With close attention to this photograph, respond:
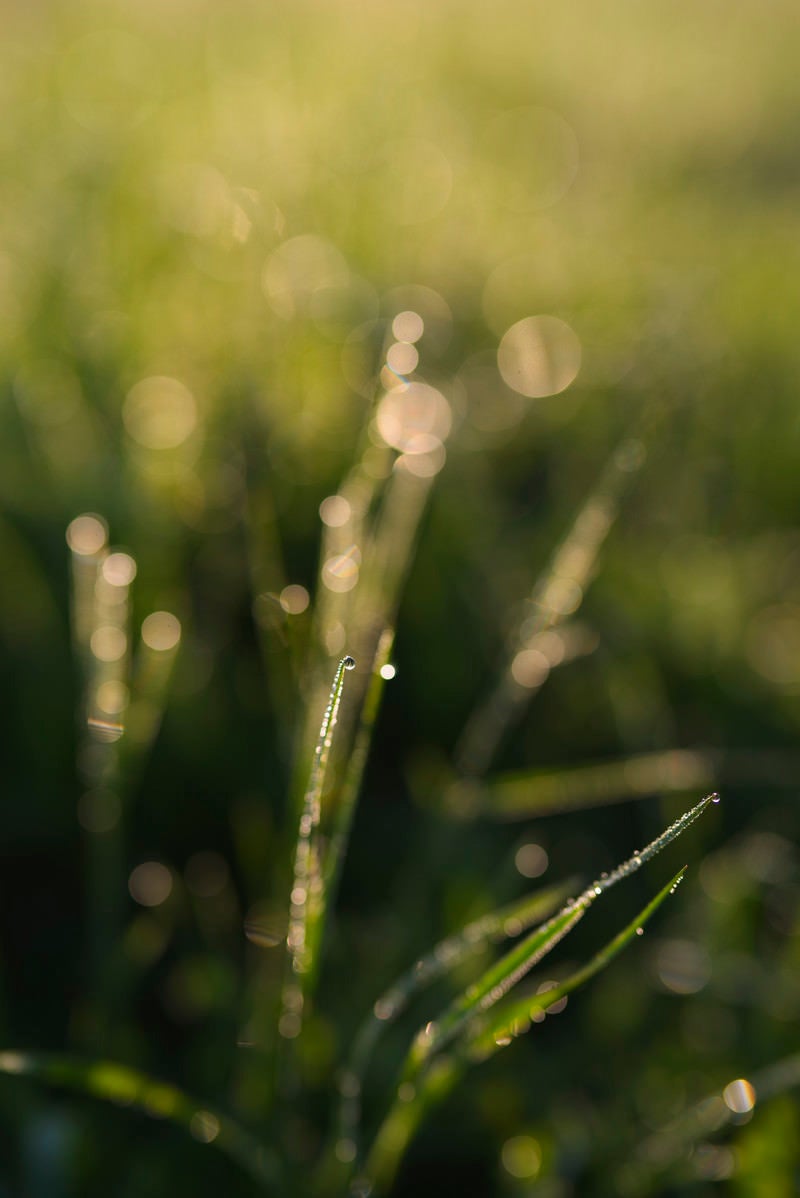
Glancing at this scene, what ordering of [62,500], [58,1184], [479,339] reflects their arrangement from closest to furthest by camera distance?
1. [58,1184]
2. [62,500]
3. [479,339]

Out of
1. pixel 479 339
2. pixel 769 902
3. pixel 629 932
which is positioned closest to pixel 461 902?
pixel 769 902

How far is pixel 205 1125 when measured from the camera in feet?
1.79

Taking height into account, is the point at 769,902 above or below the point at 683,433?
below

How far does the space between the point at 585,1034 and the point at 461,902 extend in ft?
0.37

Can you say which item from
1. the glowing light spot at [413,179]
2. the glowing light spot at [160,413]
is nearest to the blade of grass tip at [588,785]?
the glowing light spot at [160,413]

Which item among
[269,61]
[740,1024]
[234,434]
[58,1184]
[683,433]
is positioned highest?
[269,61]

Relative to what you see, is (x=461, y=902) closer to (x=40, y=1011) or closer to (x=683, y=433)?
(x=40, y=1011)

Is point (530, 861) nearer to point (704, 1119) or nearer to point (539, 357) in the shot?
point (704, 1119)

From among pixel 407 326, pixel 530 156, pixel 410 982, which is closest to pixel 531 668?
pixel 410 982

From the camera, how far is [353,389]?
1.21 m

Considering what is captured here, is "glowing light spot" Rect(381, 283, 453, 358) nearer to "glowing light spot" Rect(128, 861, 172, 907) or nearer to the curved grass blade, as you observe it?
"glowing light spot" Rect(128, 861, 172, 907)

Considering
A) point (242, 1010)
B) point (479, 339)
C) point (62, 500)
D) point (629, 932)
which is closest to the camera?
point (629, 932)

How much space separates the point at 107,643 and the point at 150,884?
180 millimetres

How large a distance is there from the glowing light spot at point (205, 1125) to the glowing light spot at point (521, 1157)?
0.18 metres
